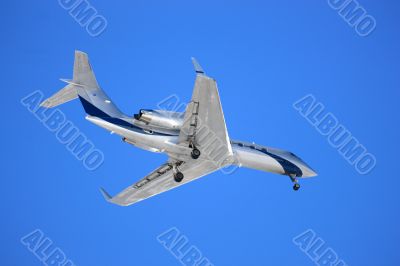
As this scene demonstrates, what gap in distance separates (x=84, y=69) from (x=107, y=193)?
7.20 metres

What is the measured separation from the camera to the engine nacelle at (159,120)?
88.4 feet

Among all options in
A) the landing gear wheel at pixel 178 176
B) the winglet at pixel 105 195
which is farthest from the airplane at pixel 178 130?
the winglet at pixel 105 195

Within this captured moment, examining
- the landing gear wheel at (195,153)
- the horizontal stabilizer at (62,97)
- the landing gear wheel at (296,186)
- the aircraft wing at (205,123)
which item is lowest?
the horizontal stabilizer at (62,97)

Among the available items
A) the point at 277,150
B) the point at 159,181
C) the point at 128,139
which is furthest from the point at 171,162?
the point at 277,150

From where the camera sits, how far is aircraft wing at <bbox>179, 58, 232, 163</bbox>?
2536cm

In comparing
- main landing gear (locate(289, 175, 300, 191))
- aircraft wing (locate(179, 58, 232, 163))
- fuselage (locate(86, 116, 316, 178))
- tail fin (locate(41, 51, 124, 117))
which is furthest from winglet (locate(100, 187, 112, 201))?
main landing gear (locate(289, 175, 300, 191))

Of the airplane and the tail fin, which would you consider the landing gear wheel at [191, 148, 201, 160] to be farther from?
the tail fin

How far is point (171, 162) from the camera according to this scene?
30516 millimetres

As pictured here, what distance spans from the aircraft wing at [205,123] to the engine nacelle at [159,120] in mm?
498

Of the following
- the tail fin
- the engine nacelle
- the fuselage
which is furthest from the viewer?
the tail fin

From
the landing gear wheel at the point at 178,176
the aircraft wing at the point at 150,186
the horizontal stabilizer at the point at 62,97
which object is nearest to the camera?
the horizontal stabilizer at the point at 62,97

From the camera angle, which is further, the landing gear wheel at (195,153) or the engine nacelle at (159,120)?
the landing gear wheel at (195,153)

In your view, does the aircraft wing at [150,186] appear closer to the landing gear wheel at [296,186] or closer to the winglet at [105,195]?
the winglet at [105,195]

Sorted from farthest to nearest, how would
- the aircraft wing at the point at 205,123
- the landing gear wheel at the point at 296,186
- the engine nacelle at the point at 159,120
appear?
the landing gear wheel at the point at 296,186 < the engine nacelle at the point at 159,120 < the aircraft wing at the point at 205,123
